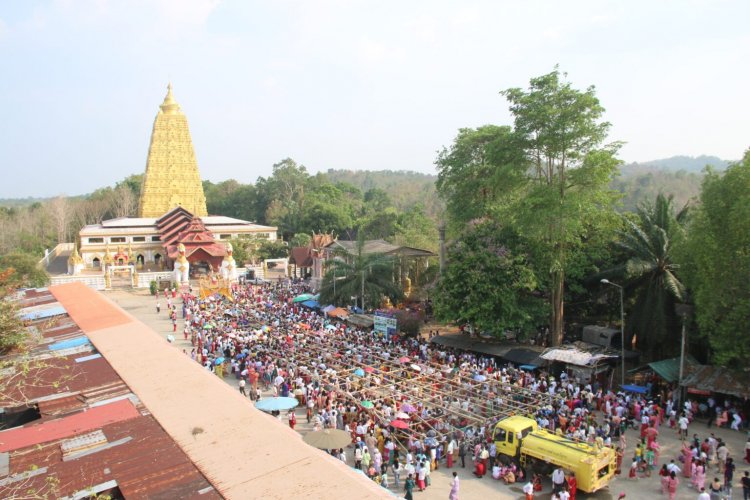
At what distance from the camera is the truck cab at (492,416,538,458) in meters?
14.4

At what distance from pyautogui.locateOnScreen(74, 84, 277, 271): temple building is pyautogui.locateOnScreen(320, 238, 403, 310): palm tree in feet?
67.7

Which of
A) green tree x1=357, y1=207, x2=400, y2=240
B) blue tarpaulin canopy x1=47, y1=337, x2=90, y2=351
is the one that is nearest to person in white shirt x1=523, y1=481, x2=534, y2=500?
blue tarpaulin canopy x1=47, y1=337, x2=90, y2=351

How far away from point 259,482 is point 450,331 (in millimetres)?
21361

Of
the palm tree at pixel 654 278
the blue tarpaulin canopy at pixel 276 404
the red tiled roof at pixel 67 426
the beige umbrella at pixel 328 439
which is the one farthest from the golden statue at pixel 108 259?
the palm tree at pixel 654 278

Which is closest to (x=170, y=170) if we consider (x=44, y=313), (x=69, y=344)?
(x=44, y=313)

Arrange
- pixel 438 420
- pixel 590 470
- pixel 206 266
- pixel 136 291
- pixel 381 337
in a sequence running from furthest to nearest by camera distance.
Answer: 1. pixel 206 266
2. pixel 136 291
3. pixel 381 337
4. pixel 438 420
5. pixel 590 470

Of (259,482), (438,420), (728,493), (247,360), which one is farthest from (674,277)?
(259,482)

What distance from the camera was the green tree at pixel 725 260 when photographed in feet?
55.5

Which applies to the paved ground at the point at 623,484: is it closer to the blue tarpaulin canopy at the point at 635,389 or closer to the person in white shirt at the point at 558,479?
the person in white shirt at the point at 558,479

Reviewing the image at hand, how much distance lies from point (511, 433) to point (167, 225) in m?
52.2

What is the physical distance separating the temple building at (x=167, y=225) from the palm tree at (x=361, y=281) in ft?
67.7

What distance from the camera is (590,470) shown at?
12.9 m

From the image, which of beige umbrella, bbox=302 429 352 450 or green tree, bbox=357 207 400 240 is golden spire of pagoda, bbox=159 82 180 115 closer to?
green tree, bbox=357 207 400 240

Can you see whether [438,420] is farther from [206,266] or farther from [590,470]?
[206,266]
